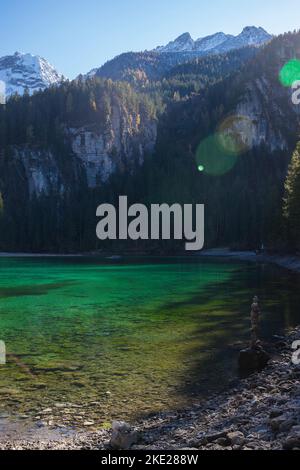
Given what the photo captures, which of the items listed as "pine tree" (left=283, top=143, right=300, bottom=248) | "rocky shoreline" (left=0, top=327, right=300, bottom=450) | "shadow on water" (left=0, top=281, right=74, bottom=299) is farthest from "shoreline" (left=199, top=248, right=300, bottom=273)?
"rocky shoreline" (left=0, top=327, right=300, bottom=450)

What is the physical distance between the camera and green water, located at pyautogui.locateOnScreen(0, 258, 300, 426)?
13.9 metres

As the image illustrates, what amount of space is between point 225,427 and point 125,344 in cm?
1103

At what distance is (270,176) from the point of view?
186 meters

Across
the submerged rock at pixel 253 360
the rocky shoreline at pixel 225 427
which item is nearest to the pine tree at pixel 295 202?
the submerged rock at pixel 253 360

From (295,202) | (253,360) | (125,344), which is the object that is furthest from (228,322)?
(295,202)

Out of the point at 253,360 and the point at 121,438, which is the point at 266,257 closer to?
the point at 253,360

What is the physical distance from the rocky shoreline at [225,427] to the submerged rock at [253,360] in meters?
2.18

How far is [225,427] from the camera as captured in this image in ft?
33.0

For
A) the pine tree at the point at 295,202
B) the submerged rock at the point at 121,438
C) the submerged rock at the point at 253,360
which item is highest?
the pine tree at the point at 295,202

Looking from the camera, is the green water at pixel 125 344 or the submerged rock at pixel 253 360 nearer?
the green water at pixel 125 344

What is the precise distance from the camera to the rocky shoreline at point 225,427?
28.7 ft

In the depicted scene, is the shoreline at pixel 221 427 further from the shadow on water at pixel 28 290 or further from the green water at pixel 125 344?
the shadow on water at pixel 28 290
